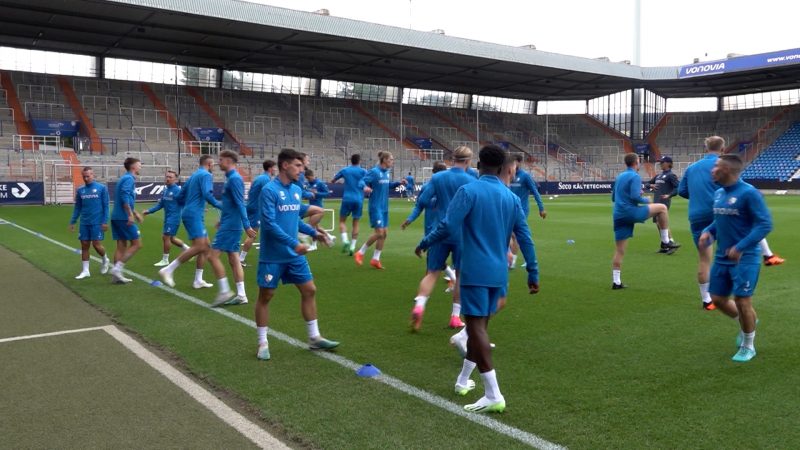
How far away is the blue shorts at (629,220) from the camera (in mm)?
9102

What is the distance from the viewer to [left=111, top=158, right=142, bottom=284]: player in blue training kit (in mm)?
10164

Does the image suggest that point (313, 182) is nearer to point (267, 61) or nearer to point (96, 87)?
point (267, 61)

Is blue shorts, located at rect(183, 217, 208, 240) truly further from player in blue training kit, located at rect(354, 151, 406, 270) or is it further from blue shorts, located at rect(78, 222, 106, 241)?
player in blue training kit, located at rect(354, 151, 406, 270)

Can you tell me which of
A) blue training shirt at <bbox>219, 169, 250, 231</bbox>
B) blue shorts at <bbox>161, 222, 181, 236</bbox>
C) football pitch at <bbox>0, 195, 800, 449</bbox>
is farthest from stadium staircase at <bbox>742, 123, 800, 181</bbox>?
blue training shirt at <bbox>219, 169, 250, 231</bbox>

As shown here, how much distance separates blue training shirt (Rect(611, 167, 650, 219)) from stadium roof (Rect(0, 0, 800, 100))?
93.1 feet

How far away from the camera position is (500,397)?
448 cm

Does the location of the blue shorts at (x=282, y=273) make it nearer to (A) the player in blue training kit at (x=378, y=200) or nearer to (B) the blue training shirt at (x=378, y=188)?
(A) the player in blue training kit at (x=378, y=200)

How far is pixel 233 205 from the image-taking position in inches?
335

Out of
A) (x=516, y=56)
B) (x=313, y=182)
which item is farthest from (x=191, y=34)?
(x=313, y=182)

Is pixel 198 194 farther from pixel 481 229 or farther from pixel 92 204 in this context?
pixel 481 229

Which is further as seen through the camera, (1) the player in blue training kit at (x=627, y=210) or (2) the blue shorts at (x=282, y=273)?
(1) the player in blue training kit at (x=627, y=210)

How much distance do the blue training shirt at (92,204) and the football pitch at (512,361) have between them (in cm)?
102

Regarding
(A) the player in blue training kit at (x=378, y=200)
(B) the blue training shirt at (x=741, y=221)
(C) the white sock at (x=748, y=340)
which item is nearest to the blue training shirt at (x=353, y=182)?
(A) the player in blue training kit at (x=378, y=200)

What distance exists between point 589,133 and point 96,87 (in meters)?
48.6
